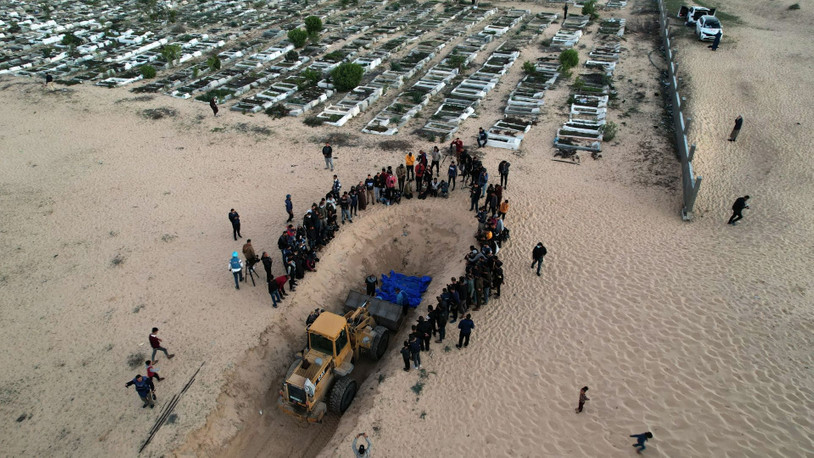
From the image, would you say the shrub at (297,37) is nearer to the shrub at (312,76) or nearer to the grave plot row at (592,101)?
the shrub at (312,76)

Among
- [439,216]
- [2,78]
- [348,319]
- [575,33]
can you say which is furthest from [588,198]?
[2,78]

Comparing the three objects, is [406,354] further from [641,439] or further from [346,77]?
[346,77]

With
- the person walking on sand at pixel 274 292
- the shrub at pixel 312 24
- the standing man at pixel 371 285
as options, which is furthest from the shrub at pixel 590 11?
the person walking on sand at pixel 274 292

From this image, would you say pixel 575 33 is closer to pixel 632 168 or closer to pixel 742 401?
pixel 632 168

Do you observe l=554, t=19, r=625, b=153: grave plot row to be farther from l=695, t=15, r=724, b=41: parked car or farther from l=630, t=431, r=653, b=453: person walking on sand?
l=630, t=431, r=653, b=453: person walking on sand

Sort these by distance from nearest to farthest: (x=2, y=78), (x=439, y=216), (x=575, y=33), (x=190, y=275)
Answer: (x=190, y=275) → (x=439, y=216) → (x=2, y=78) → (x=575, y=33)

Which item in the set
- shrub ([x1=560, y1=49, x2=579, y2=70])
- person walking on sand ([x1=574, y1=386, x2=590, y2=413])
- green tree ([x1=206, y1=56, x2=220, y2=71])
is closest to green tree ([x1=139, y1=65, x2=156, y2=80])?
green tree ([x1=206, y1=56, x2=220, y2=71])

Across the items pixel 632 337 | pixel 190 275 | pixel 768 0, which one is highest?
pixel 768 0

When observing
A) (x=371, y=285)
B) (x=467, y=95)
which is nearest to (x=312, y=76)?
(x=467, y=95)
